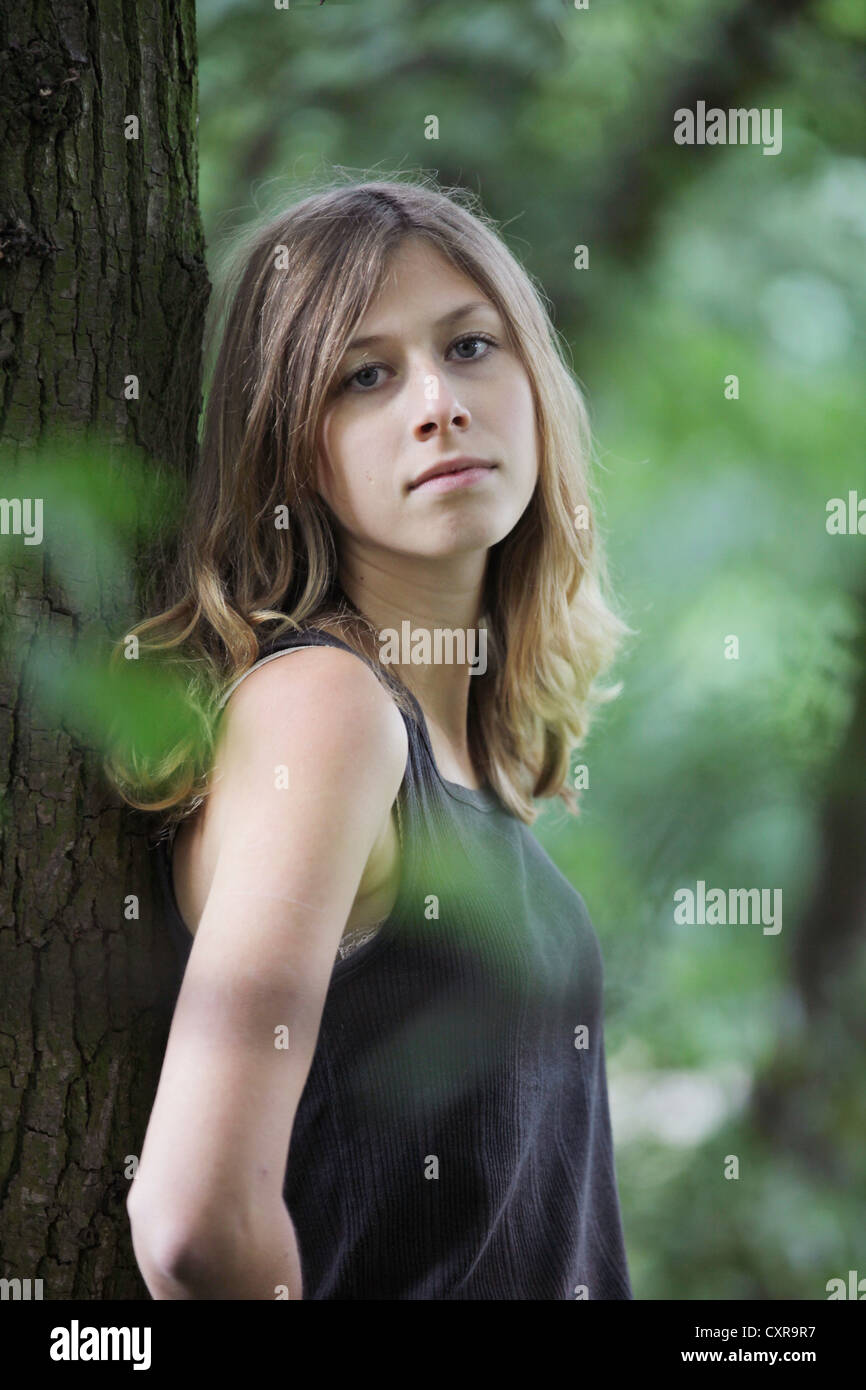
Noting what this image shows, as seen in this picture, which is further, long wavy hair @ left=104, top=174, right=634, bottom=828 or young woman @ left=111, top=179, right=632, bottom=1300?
long wavy hair @ left=104, top=174, right=634, bottom=828

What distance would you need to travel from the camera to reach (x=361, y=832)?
33.2 inches

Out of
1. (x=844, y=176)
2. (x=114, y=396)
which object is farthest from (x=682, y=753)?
(x=114, y=396)

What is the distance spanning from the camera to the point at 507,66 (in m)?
1.70

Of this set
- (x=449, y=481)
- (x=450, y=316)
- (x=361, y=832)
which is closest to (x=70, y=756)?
(x=361, y=832)

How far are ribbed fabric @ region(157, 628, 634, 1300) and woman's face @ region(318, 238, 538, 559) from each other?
5.2 inches

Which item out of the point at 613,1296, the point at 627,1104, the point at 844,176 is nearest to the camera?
the point at 613,1296

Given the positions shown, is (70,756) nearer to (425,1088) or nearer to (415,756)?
(415,756)

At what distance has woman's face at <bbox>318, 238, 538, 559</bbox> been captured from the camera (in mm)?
988

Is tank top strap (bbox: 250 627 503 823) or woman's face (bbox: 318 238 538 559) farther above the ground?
woman's face (bbox: 318 238 538 559)

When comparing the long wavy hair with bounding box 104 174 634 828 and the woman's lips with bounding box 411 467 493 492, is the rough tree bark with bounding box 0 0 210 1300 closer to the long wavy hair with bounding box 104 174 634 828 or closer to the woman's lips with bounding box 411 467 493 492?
the long wavy hair with bounding box 104 174 634 828

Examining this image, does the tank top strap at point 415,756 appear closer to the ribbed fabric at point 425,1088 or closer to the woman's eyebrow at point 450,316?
the ribbed fabric at point 425,1088

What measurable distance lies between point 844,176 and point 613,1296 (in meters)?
1.56

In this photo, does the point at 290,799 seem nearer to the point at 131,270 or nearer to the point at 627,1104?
the point at 131,270

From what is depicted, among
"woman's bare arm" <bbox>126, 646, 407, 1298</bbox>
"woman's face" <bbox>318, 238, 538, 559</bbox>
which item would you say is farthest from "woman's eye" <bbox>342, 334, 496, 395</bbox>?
"woman's bare arm" <bbox>126, 646, 407, 1298</bbox>
